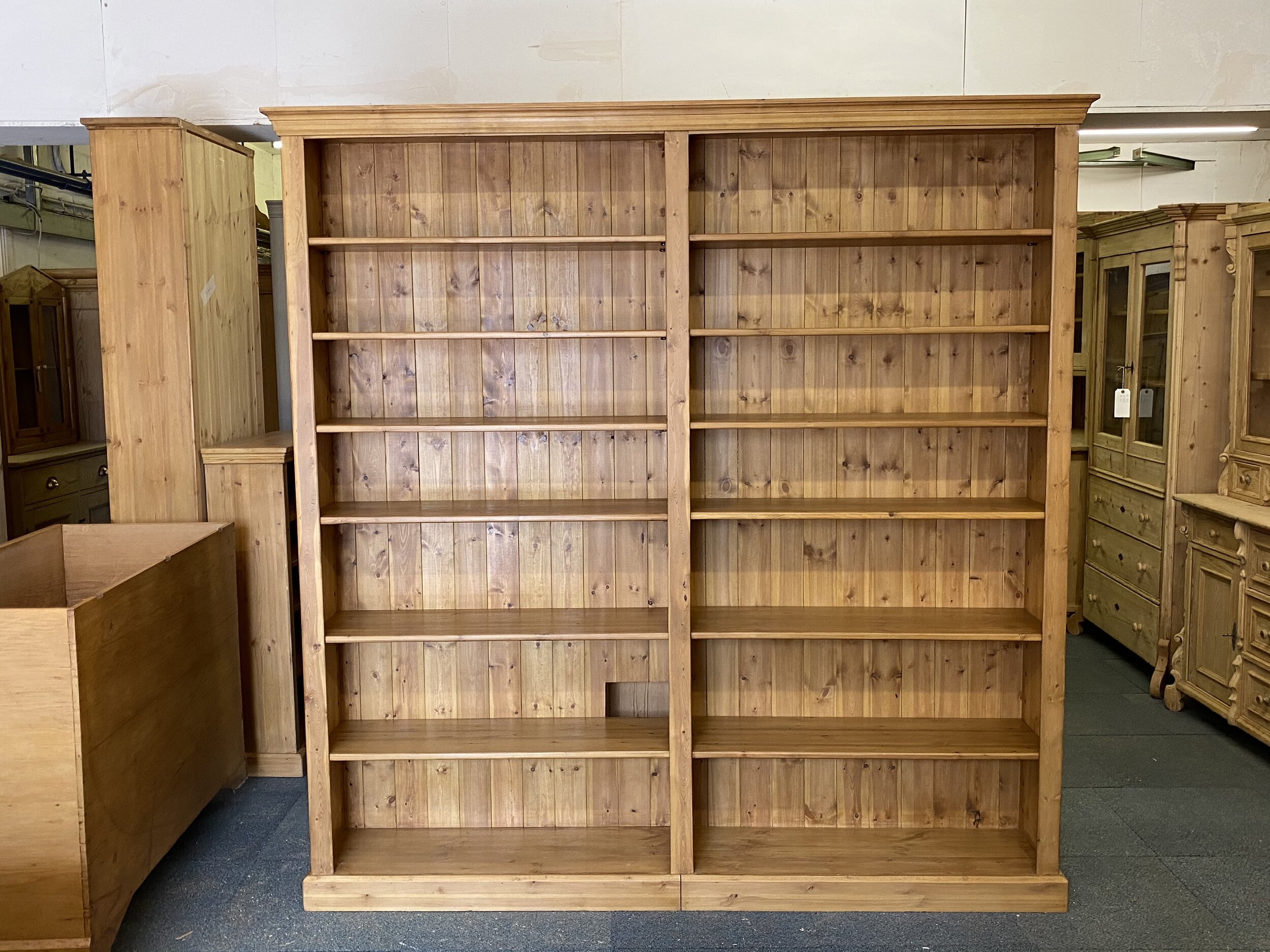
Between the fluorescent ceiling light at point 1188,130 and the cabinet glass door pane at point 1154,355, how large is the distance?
0.82 m

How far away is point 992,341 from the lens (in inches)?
130

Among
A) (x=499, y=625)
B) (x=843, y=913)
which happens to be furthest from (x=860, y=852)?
(x=499, y=625)

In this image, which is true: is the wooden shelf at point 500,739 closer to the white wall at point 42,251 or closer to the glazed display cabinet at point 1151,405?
the glazed display cabinet at point 1151,405

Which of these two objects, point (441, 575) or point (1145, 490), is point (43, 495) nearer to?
point (441, 575)

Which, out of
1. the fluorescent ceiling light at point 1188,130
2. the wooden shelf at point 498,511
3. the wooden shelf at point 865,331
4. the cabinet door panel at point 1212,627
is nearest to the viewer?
the wooden shelf at point 865,331

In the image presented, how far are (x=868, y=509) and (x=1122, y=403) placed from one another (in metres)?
2.86

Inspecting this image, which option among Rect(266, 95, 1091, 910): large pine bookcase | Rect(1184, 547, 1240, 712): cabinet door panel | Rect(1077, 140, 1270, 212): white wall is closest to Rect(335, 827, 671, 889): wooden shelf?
Rect(266, 95, 1091, 910): large pine bookcase

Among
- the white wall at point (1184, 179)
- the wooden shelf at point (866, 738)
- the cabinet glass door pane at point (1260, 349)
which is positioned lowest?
the wooden shelf at point (866, 738)

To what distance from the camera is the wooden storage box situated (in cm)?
270

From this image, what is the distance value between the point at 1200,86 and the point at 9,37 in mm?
4302

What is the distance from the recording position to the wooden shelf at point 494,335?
3.03m

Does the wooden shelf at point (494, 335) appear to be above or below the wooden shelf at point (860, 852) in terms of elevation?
above

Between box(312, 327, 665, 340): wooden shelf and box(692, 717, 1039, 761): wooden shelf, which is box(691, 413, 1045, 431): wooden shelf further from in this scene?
box(692, 717, 1039, 761): wooden shelf

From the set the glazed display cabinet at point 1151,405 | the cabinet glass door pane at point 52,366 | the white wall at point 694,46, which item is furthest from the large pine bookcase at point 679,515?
the cabinet glass door pane at point 52,366
